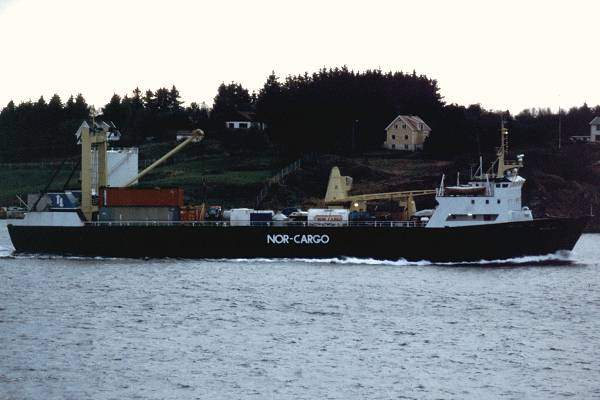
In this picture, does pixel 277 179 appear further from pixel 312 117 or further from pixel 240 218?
pixel 240 218

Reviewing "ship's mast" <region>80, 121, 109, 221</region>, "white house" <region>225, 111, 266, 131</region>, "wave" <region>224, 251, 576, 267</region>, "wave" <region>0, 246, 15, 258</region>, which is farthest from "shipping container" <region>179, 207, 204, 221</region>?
"white house" <region>225, 111, 266, 131</region>

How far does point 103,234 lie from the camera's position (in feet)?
240

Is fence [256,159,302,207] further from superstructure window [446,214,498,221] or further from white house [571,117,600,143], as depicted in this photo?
superstructure window [446,214,498,221]

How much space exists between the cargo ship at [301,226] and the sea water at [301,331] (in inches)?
63.3

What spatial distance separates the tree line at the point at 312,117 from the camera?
429 feet

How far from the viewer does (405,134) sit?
13200 centimetres

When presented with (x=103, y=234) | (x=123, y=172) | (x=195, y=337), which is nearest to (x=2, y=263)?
(x=103, y=234)

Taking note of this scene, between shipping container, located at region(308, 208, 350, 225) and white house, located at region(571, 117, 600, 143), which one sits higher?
white house, located at region(571, 117, 600, 143)

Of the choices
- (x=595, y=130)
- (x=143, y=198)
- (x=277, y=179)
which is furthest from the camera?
(x=595, y=130)

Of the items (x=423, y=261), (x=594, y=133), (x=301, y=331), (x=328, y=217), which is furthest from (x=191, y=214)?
(x=594, y=133)

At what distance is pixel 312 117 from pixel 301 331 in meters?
88.7

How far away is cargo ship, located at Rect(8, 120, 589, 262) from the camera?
68250 mm

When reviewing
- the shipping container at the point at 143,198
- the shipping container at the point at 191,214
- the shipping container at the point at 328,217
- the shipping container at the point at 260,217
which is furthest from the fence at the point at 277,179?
the shipping container at the point at 328,217

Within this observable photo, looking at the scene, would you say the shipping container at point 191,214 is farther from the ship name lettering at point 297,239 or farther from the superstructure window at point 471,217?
the superstructure window at point 471,217
